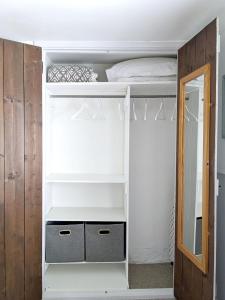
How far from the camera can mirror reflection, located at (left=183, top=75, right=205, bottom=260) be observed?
187 centimetres

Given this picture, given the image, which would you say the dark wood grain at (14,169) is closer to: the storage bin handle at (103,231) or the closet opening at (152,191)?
the storage bin handle at (103,231)

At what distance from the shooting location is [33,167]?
6.97 feet

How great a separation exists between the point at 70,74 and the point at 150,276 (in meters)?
1.97

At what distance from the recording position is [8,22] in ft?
6.47

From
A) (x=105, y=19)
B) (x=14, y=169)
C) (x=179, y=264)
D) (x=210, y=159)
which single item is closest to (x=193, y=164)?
(x=210, y=159)

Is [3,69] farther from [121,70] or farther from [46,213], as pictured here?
[46,213]

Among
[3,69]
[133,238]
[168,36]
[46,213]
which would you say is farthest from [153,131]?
[3,69]

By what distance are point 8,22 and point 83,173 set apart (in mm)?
1443

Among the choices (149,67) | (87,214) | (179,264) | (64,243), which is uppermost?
(149,67)

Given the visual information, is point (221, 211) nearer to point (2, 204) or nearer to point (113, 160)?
point (113, 160)

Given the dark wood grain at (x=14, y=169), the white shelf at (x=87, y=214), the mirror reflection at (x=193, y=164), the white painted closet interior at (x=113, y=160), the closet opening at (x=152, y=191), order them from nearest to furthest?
the mirror reflection at (x=193, y=164) → the dark wood grain at (x=14, y=169) → the white shelf at (x=87, y=214) → the white painted closet interior at (x=113, y=160) → the closet opening at (x=152, y=191)

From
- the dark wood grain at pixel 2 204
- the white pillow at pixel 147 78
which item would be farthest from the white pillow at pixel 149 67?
the dark wood grain at pixel 2 204

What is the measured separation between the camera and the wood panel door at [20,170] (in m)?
1.96

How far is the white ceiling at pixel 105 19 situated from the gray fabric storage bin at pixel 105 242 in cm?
157
